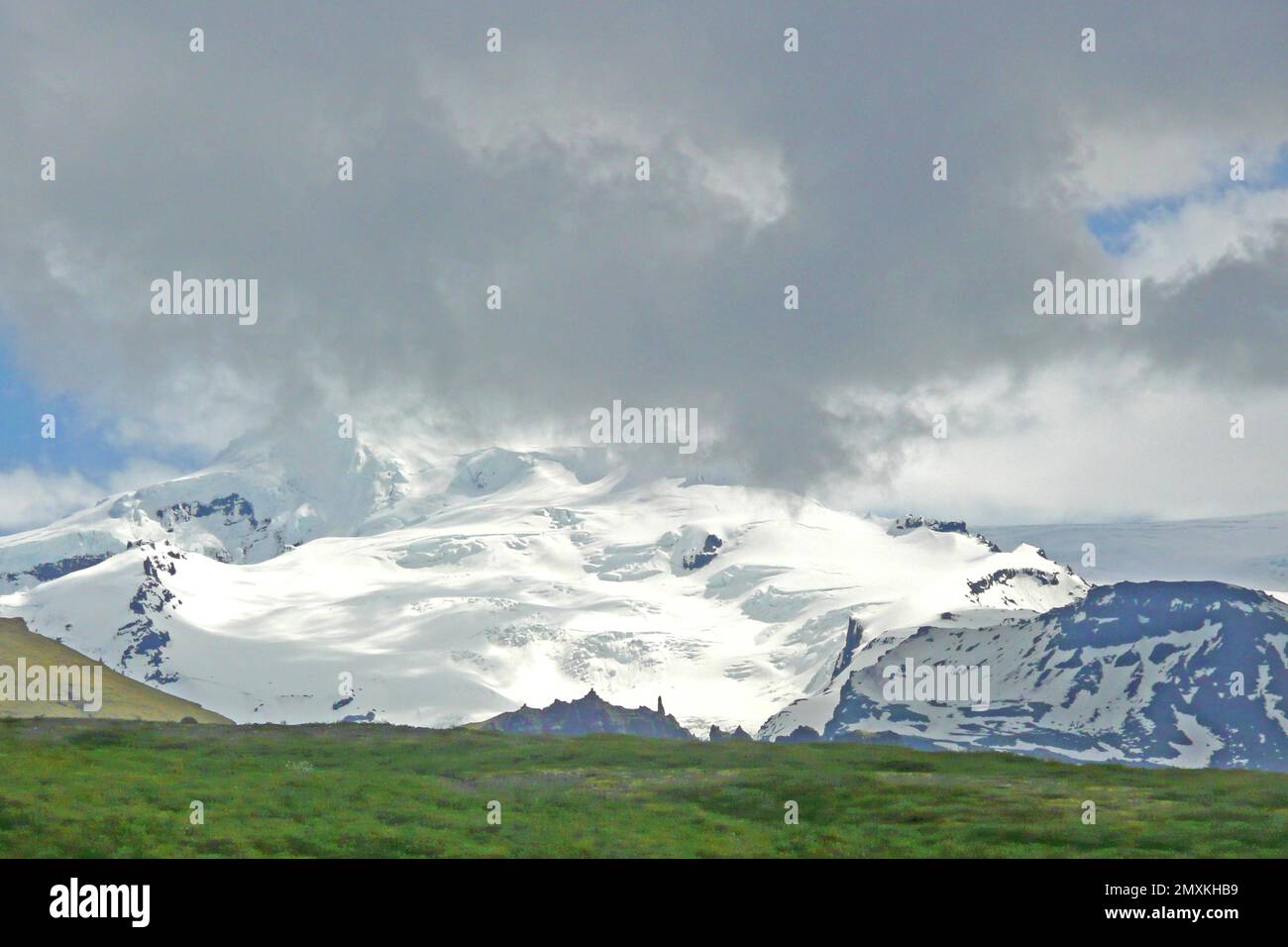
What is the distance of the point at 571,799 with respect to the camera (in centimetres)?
8494

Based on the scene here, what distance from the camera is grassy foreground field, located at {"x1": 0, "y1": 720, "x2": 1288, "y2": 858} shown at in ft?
243

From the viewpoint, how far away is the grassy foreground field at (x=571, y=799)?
7412cm

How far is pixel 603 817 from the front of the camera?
266ft
